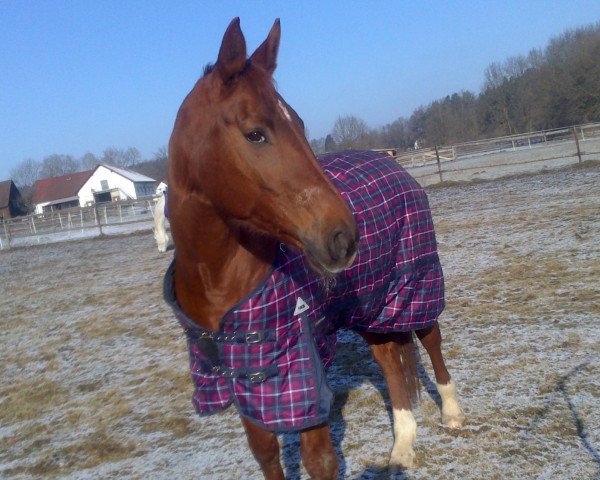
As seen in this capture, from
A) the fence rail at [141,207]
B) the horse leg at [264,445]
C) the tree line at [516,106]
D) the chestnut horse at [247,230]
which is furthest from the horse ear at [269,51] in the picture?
the tree line at [516,106]

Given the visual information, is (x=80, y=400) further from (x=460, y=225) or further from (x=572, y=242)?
(x=460, y=225)

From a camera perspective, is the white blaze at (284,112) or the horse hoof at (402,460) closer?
the white blaze at (284,112)

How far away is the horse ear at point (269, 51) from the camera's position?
1.87 m

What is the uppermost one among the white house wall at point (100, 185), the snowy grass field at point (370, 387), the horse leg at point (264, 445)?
the white house wall at point (100, 185)

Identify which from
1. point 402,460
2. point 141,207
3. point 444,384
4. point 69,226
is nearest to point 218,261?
point 402,460

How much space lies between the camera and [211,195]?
70.1 inches

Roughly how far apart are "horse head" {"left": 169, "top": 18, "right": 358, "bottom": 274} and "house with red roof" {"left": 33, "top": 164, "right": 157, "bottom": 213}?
1939 inches

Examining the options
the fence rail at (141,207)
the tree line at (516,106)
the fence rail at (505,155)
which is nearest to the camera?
the fence rail at (505,155)

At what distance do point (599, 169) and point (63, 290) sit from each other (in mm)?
12272

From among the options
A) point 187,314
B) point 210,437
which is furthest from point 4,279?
point 187,314

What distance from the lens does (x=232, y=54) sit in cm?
165

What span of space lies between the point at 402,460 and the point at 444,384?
57cm

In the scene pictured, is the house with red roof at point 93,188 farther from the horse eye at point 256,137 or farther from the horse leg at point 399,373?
the horse eye at point 256,137

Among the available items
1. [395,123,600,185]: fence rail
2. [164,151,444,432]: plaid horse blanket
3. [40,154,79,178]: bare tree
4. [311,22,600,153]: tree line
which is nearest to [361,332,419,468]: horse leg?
[164,151,444,432]: plaid horse blanket
